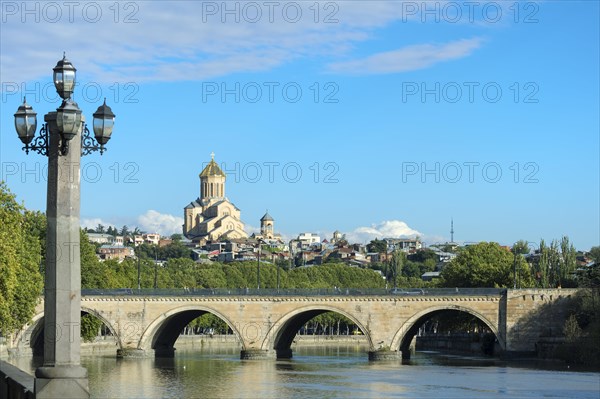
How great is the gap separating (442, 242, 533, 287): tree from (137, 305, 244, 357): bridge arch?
2047 centimetres

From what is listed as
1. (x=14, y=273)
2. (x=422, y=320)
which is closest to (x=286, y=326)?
(x=422, y=320)

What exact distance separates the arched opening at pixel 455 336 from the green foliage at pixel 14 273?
22.6 m

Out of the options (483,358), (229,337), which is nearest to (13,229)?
(483,358)

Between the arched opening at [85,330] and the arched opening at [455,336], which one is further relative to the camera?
the arched opening at [85,330]

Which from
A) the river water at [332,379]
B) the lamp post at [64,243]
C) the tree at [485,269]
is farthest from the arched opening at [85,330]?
the lamp post at [64,243]

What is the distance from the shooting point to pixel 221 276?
372 ft

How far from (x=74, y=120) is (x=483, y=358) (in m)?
60.4

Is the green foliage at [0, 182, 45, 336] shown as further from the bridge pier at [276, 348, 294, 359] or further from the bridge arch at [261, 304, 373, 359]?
the bridge pier at [276, 348, 294, 359]

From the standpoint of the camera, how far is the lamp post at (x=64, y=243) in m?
14.4

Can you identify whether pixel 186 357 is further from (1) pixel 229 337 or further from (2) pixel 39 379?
(2) pixel 39 379

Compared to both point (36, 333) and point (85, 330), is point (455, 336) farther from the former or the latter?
point (36, 333)

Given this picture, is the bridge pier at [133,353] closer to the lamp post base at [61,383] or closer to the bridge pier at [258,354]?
the bridge pier at [258,354]

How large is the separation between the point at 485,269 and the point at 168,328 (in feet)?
76.4

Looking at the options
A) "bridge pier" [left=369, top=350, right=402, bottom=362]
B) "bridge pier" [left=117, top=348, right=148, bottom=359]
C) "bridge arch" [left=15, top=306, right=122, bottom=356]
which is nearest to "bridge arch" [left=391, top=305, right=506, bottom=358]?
"bridge pier" [left=369, top=350, right=402, bottom=362]
